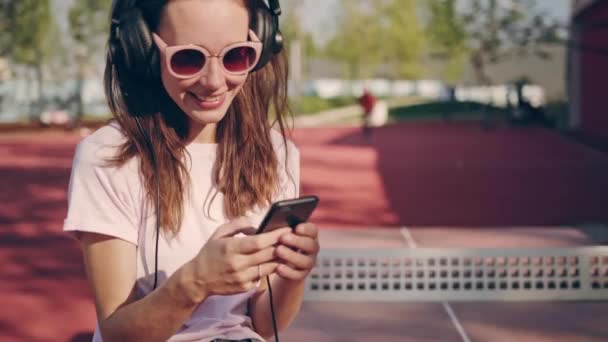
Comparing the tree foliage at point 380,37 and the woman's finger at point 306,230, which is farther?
the tree foliage at point 380,37

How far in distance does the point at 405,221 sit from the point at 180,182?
33.2 ft

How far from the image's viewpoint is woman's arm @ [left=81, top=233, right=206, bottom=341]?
1.91m

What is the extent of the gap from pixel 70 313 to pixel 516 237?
4951mm

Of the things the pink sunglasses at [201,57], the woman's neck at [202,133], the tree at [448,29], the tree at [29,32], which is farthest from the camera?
the tree at [448,29]

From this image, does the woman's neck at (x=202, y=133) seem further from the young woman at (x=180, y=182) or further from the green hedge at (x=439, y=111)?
the green hedge at (x=439, y=111)

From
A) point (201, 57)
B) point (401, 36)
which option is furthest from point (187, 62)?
point (401, 36)

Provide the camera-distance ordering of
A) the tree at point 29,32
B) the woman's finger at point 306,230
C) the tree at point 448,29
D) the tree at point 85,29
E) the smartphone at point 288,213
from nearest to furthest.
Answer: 1. the smartphone at point 288,213
2. the woman's finger at point 306,230
3. the tree at point 29,32
4. the tree at point 85,29
5. the tree at point 448,29

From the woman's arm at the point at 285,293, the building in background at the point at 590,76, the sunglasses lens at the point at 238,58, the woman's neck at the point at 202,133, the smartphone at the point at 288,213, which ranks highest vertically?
the sunglasses lens at the point at 238,58

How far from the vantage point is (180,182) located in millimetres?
2094

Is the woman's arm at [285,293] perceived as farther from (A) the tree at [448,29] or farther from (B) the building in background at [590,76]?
(A) the tree at [448,29]

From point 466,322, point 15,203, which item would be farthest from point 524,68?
point 466,322

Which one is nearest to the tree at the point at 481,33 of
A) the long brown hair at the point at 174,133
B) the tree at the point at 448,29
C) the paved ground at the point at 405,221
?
the tree at the point at 448,29

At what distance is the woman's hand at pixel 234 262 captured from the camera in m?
1.75

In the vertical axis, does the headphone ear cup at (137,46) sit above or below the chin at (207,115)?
above
